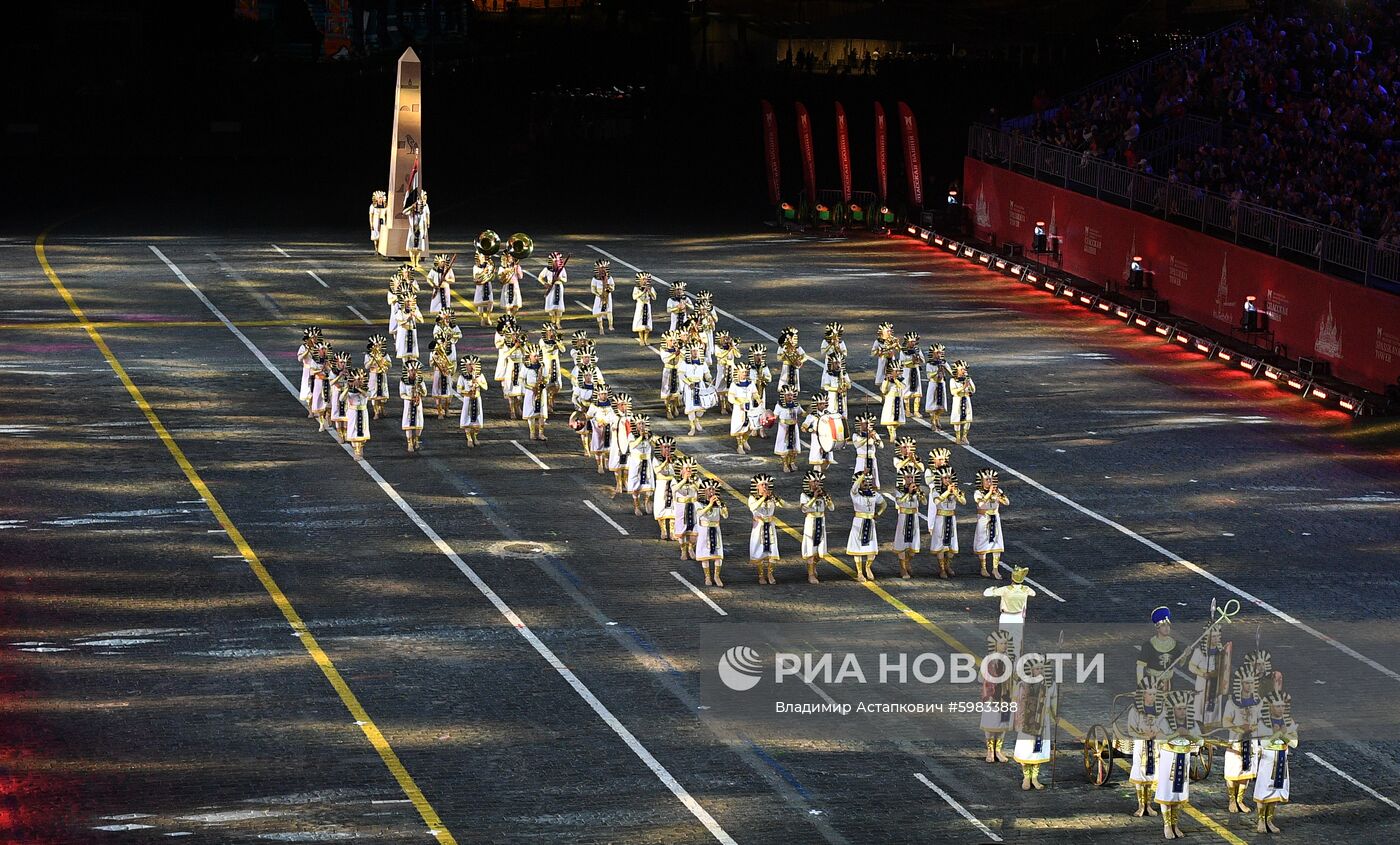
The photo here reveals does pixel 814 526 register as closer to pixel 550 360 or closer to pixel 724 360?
pixel 724 360

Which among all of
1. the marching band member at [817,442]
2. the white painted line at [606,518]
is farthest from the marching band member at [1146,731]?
the marching band member at [817,442]

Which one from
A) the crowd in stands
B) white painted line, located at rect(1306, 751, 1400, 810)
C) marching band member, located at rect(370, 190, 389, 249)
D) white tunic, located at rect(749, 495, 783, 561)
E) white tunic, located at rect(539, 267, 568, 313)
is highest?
the crowd in stands

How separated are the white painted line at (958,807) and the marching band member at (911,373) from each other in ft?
53.7

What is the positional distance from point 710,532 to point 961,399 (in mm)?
9637

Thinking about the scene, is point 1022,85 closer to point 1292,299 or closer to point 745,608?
point 1292,299

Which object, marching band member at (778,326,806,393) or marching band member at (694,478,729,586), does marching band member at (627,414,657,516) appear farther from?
marching band member at (778,326,806,393)

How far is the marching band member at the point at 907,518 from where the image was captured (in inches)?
1146

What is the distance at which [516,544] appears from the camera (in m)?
30.4

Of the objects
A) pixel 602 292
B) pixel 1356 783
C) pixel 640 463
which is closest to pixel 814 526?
pixel 640 463

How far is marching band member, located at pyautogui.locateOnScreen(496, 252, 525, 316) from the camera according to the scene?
47156 millimetres

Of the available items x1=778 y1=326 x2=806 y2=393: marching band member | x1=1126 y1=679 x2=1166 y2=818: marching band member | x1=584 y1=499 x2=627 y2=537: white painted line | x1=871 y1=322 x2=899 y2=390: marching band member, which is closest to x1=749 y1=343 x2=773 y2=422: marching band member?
x1=778 y1=326 x2=806 y2=393: marching band member

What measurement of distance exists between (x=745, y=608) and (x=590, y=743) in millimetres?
5367

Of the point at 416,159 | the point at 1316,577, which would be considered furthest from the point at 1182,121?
the point at 1316,577

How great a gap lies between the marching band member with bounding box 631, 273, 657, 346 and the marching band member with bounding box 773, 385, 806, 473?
1021cm
